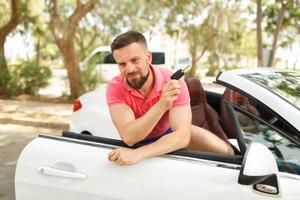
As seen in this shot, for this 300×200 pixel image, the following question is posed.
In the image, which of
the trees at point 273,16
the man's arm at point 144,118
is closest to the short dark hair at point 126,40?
the man's arm at point 144,118

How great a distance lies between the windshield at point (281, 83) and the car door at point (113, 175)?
0.47 m

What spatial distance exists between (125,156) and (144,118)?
0.71 ft

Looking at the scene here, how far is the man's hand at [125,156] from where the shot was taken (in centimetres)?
217

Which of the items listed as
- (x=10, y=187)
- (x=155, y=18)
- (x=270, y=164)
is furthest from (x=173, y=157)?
(x=155, y=18)

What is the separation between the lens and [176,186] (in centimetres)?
206

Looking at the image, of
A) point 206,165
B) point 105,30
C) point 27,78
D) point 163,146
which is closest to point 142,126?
point 163,146

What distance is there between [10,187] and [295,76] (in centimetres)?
337

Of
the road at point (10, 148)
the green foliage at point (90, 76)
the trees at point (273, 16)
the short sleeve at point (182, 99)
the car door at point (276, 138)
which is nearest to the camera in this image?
the car door at point (276, 138)

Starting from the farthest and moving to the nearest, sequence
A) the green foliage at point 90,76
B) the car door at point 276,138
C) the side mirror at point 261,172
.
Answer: the green foliage at point 90,76 → the car door at point 276,138 → the side mirror at point 261,172

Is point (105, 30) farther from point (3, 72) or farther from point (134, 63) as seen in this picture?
point (134, 63)

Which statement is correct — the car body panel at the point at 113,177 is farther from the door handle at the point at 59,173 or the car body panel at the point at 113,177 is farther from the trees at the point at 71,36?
the trees at the point at 71,36

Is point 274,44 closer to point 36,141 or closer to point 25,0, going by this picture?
point 25,0

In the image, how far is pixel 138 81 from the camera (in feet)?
7.95

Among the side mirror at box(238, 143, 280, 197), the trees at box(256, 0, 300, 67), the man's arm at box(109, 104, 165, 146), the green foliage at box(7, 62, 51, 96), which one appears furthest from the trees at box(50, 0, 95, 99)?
the side mirror at box(238, 143, 280, 197)
